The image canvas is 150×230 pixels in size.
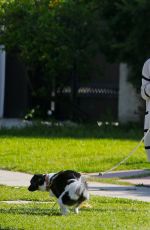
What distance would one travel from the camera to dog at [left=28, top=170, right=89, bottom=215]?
986 centimetres

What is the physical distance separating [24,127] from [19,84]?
6374 mm

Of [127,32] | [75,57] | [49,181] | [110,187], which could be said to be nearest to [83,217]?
[49,181]

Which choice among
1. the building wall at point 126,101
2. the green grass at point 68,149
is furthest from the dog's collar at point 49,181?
the building wall at point 126,101

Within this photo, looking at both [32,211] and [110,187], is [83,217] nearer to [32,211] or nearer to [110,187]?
[32,211]

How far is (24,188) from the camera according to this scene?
41.3 ft

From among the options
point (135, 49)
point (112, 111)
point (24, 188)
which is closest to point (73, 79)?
point (112, 111)

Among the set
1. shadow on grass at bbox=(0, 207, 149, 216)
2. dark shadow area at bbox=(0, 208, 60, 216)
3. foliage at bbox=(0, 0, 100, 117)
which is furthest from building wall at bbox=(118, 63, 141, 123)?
dark shadow area at bbox=(0, 208, 60, 216)

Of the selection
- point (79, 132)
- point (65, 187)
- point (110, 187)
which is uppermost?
point (65, 187)

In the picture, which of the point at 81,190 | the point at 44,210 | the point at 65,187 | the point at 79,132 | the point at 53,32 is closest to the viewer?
the point at 81,190

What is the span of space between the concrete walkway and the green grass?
549mm

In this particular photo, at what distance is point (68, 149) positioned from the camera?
17766 millimetres

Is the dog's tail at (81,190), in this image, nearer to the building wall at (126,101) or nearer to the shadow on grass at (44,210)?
the shadow on grass at (44,210)

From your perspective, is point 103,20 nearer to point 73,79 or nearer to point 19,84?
point 73,79

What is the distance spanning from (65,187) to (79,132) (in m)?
11.3
